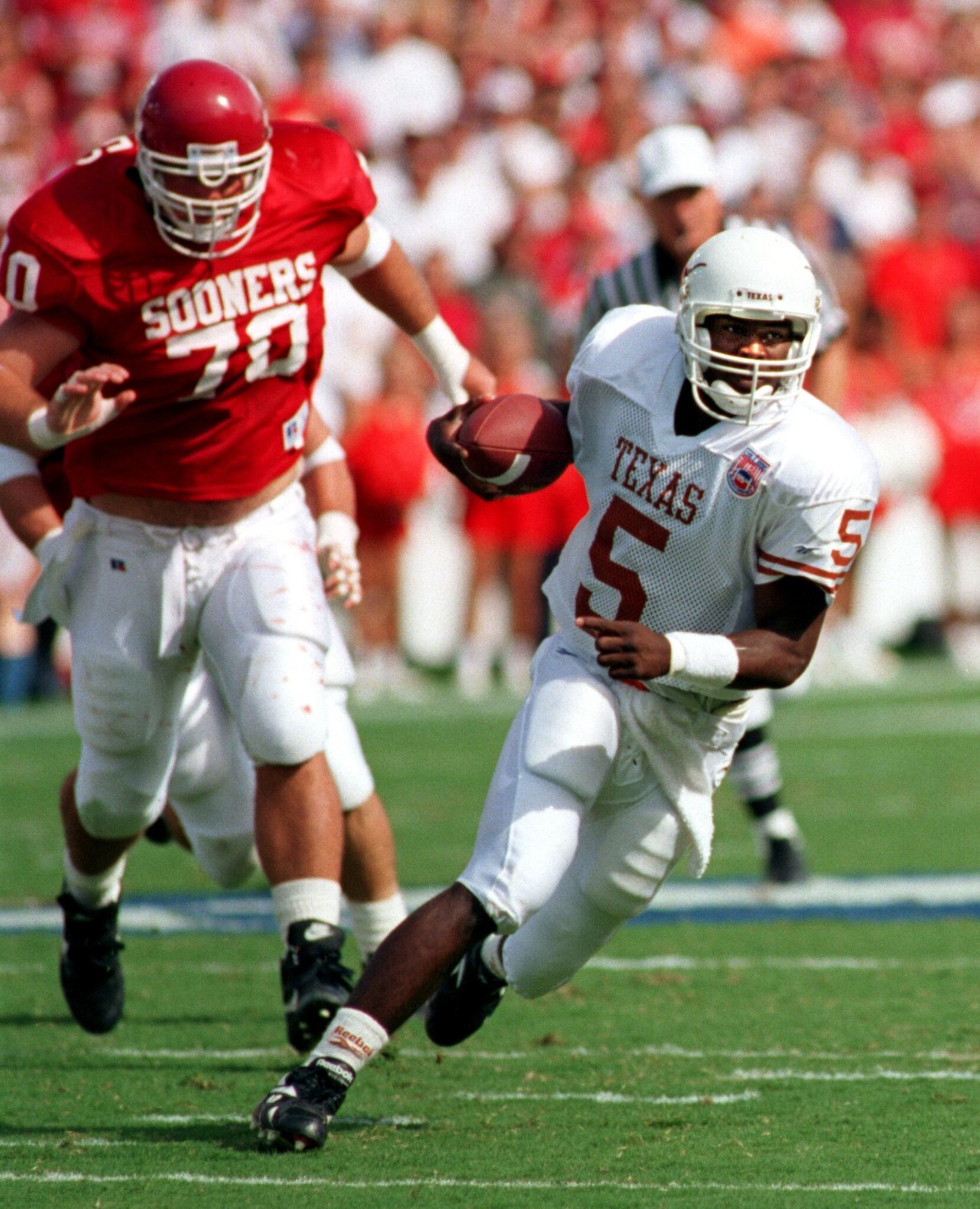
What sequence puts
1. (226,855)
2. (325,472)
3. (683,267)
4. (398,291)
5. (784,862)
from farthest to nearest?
1. (784,862)
2. (683,267)
3. (226,855)
4. (325,472)
5. (398,291)

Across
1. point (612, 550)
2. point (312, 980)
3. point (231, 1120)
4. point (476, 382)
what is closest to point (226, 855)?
point (312, 980)

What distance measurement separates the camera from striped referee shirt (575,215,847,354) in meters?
5.00

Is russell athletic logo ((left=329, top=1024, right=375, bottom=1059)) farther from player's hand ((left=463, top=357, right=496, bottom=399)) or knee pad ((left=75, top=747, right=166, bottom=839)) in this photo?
player's hand ((left=463, top=357, right=496, bottom=399))

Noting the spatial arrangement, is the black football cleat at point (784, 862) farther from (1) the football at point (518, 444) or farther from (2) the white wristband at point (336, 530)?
(1) the football at point (518, 444)

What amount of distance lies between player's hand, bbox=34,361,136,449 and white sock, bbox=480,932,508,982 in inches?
44.1

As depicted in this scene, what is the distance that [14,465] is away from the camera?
13.8ft

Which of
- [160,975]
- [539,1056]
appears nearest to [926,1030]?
[539,1056]

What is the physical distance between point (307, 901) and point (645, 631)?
0.87m

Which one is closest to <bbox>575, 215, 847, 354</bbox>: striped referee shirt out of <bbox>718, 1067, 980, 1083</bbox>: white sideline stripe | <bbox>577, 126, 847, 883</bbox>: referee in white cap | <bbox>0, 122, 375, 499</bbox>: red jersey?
<bbox>577, 126, 847, 883</bbox>: referee in white cap

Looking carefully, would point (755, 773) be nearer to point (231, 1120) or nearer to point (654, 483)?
point (654, 483)

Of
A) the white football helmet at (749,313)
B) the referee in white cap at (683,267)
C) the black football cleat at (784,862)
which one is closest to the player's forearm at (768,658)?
the white football helmet at (749,313)

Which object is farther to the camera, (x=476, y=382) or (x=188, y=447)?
(x=476, y=382)

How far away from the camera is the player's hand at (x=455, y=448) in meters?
3.48

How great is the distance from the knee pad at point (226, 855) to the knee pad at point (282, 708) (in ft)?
2.32
